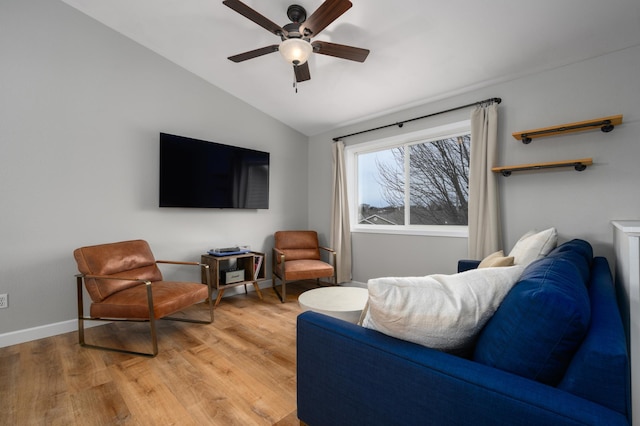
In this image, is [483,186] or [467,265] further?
[483,186]

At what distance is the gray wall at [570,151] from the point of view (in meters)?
2.26

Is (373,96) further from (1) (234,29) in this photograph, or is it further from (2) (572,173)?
(2) (572,173)

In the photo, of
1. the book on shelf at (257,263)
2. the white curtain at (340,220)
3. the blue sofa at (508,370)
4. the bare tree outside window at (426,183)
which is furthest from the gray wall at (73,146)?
the blue sofa at (508,370)

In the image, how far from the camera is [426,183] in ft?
11.9

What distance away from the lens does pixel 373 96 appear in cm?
345

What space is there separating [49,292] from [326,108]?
358 cm

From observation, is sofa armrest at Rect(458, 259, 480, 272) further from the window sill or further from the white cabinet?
the white cabinet

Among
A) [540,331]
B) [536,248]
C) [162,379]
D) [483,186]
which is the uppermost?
[483,186]

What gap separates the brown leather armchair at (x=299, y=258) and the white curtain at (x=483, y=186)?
1755mm

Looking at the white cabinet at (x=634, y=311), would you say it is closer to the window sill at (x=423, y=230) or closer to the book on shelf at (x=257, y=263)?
the window sill at (x=423, y=230)

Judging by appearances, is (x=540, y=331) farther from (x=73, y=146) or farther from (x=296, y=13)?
(x=73, y=146)

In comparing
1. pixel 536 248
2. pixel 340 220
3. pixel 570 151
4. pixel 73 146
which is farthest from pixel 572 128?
pixel 73 146

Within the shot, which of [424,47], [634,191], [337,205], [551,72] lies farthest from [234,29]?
[634,191]

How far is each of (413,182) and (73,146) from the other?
12.2 ft
